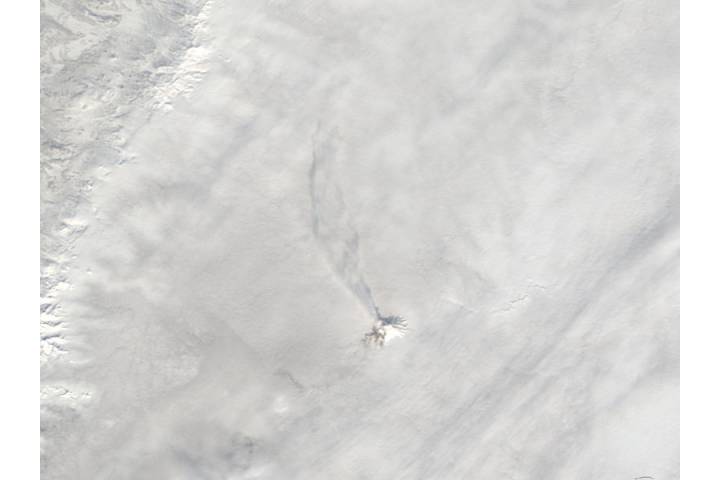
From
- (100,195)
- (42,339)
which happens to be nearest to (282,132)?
(100,195)

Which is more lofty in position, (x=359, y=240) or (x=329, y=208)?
(x=329, y=208)

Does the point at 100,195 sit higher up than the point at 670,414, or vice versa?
the point at 100,195

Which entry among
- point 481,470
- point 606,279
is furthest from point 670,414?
point 481,470

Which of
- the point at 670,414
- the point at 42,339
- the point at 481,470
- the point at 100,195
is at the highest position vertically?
the point at 100,195

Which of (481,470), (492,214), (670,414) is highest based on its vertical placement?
(492,214)

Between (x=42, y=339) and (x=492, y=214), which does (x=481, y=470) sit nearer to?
(x=492, y=214)

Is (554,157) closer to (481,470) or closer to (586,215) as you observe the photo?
(586,215)
